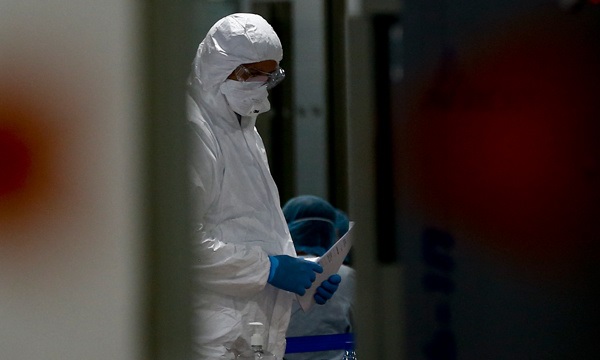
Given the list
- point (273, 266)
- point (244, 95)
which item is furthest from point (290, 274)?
point (244, 95)

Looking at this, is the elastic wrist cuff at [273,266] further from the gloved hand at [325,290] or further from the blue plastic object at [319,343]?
the blue plastic object at [319,343]

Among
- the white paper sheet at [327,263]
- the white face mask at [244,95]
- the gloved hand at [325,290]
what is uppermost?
the white face mask at [244,95]

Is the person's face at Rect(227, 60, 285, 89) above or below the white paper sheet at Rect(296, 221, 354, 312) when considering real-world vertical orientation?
above

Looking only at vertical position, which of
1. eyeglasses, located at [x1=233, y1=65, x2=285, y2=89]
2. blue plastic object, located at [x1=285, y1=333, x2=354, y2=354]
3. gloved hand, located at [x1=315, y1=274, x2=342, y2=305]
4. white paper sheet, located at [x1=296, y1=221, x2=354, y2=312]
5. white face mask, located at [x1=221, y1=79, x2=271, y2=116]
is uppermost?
eyeglasses, located at [x1=233, y1=65, x2=285, y2=89]

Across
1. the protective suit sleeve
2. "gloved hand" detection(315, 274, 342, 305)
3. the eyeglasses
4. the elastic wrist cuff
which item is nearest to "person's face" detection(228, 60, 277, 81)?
the eyeglasses

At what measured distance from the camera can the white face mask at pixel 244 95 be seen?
265 cm

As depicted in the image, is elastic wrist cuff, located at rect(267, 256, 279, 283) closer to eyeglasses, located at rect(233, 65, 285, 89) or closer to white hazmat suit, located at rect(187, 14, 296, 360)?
white hazmat suit, located at rect(187, 14, 296, 360)

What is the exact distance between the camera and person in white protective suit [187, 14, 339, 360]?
252 cm

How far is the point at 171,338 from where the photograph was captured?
4.25 ft

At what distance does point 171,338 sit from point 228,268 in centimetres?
120

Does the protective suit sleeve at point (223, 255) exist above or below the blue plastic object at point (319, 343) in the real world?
above

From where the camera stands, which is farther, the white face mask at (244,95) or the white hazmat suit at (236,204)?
the white face mask at (244,95)

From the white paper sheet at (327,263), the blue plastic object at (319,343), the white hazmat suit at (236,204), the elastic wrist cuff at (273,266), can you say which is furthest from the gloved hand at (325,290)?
the blue plastic object at (319,343)

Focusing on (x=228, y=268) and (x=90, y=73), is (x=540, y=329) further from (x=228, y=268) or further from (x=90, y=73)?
(x=228, y=268)
